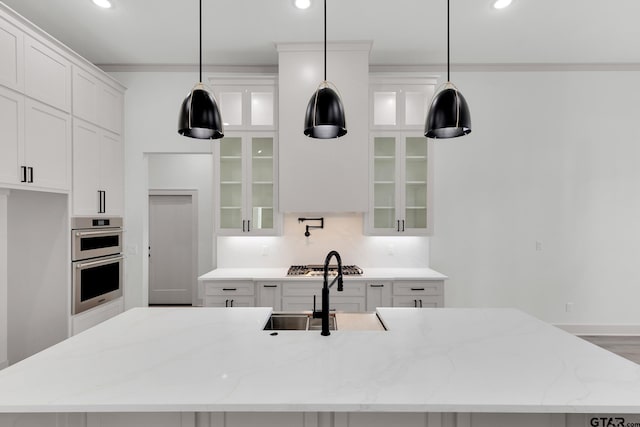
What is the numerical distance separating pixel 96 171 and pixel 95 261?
0.89m

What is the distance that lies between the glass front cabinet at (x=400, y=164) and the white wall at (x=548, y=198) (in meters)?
0.54

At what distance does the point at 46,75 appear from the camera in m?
2.62

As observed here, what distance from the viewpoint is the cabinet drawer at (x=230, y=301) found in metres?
3.17

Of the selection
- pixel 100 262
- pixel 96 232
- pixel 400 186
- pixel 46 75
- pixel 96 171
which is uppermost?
pixel 46 75

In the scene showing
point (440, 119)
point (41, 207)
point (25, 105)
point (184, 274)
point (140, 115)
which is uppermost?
point (140, 115)

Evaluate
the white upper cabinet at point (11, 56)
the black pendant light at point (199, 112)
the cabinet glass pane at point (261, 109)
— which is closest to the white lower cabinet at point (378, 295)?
the cabinet glass pane at point (261, 109)

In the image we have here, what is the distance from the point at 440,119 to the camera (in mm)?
1738

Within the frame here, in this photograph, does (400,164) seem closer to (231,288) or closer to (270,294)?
(270,294)

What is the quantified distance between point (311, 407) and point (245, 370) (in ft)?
1.06

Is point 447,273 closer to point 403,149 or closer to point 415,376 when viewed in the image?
point 403,149

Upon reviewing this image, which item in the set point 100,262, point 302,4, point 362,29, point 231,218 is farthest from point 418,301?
point 100,262

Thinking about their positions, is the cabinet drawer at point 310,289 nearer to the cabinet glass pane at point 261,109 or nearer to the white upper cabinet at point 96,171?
the cabinet glass pane at point 261,109

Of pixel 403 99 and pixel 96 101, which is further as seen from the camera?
pixel 403 99

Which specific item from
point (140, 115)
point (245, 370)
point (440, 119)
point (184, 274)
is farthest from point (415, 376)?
point (184, 274)
